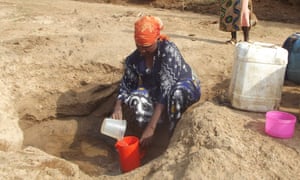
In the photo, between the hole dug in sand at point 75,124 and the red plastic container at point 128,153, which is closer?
the red plastic container at point 128,153

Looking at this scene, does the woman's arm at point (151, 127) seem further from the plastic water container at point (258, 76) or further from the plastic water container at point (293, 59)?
the plastic water container at point (293, 59)

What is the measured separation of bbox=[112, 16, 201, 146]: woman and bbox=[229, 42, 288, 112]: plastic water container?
18.1 inches

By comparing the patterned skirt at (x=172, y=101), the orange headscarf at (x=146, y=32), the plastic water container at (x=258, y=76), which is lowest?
the patterned skirt at (x=172, y=101)

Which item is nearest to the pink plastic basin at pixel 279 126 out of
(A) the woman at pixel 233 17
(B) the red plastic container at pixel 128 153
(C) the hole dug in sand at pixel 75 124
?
(B) the red plastic container at pixel 128 153

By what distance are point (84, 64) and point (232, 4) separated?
2.18 metres

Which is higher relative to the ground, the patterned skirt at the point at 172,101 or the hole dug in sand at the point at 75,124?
the patterned skirt at the point at 172,101

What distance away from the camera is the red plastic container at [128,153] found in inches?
120

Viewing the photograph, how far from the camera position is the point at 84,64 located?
172 inches

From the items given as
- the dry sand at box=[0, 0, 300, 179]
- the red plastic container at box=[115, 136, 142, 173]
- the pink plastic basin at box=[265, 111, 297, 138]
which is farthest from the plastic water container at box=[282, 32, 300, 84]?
the red plastic container at box=[115, 136, 142, 173]

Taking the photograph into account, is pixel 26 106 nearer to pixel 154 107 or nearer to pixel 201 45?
pixel 154 107

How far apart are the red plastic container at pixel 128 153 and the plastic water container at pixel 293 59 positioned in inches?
60.8

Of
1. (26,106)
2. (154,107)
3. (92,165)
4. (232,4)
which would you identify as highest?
(232,4)

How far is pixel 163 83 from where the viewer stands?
326 centimetres

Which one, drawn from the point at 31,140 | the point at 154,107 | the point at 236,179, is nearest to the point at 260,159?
the point at 236,179
